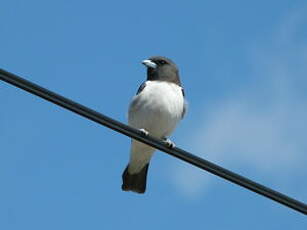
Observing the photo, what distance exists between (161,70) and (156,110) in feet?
3.47

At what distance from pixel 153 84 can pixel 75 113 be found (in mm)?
4741

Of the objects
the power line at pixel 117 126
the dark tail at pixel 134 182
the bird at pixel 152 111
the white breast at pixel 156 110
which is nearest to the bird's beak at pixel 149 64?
the bird at pixel 152 111

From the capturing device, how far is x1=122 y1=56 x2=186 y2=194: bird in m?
10.3

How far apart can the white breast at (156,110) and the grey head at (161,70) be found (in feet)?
1.64

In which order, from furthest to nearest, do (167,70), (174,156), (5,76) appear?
1. (167,70)
2. (174,156)
3. (5,76)

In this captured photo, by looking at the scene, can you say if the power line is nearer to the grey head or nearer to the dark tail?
the dark tail

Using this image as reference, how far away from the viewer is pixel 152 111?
10258 millimetres

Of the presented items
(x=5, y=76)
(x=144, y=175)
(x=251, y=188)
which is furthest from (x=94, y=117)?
(x=144, y=175)

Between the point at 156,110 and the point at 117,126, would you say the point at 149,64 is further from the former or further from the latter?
the point at 117,126

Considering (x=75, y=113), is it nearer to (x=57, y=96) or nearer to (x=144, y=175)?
(x=57, y=96)

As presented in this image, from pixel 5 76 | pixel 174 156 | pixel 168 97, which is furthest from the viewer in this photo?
pixel 168 97

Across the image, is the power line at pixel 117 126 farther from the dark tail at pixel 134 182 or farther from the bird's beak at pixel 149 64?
the bird's beak at pixel 149 64

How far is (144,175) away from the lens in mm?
11016

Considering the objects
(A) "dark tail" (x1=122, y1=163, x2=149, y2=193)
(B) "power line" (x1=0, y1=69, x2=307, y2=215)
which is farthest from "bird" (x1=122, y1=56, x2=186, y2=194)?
(B) "power line" (x1=0, y1=69, x2=307, y2=215)
